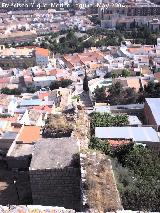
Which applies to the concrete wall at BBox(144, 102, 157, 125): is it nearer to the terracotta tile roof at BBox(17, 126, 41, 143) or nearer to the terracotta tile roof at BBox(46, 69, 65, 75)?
the terracotta tile roof at BBox(17, 126, 41, 143)

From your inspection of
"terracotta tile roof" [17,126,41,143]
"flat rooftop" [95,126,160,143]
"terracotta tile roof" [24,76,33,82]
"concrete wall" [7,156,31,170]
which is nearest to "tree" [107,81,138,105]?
"flat rooftop" [95,126,160,143]

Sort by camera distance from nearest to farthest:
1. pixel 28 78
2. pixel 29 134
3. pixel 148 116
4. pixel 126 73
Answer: pixel 29 134
pixel 148 116
pixel 126 73
pixel 28 78

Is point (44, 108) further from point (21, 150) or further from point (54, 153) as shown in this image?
point (54, 153)

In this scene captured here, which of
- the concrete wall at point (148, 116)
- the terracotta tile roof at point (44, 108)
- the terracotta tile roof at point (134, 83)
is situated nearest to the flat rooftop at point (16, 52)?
the terracotta tile roof at point (134, 83)

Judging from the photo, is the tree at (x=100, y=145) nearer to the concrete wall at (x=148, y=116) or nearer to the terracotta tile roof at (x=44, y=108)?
the concrete wall at (x=148, y=116)

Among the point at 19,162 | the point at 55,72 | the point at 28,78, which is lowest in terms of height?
the point at 28,78

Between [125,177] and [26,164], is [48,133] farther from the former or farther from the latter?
[125,177]

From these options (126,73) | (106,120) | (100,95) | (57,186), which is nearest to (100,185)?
(57,186)
